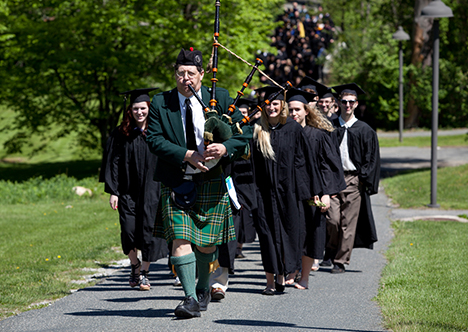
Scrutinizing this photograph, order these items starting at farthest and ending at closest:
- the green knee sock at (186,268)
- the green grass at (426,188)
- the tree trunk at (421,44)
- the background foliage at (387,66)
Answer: the background foliage at (387,66)
the tree trunk at (421,44)
the green grass at (426,188)
the green knee sock at (186,268)

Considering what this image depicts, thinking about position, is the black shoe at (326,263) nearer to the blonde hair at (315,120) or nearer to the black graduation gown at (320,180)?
the black graduation gown at (320,180)

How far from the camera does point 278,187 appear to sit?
666cm

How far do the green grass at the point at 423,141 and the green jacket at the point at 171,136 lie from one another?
21382 millimetres

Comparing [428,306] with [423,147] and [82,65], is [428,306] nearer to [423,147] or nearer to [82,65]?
[82,65]

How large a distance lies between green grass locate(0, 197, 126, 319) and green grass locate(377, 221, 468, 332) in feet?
10.7

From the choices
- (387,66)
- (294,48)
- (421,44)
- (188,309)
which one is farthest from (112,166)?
(387,66)

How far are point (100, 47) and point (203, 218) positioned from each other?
46.6ft

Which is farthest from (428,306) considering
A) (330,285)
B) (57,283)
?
(57,283)

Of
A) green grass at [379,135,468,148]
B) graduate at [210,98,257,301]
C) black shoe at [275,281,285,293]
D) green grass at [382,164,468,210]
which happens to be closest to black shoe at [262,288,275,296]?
black shoe at [275,281,285,293]

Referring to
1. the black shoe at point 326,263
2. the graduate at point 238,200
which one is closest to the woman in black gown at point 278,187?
the graduate at point 238,200

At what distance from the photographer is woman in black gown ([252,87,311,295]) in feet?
21.6

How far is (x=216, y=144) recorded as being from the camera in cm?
511

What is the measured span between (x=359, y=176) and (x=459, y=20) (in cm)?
1268

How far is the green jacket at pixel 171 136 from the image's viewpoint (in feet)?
17.2
